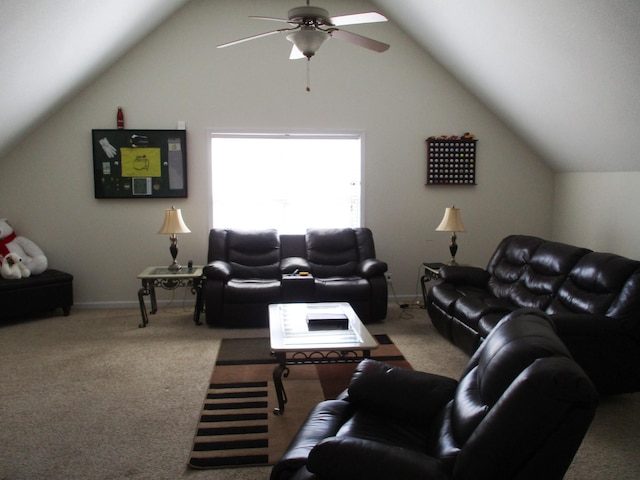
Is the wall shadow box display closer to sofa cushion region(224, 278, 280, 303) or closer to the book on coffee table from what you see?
sofa cushion region(224, 278, 280, 303)

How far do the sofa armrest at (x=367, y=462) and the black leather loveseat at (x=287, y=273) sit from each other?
3.20 meters

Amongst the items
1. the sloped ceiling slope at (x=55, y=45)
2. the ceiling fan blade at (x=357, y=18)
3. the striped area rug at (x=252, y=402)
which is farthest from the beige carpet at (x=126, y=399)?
the ceiling fan blade at (x=357, y=18)

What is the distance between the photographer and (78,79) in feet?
16.7

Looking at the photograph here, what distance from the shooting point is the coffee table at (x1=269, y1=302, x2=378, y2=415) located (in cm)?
319

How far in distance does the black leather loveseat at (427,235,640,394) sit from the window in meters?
1.66

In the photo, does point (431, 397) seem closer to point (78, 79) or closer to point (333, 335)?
point (333, 335)

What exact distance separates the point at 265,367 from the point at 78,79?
3.36 m

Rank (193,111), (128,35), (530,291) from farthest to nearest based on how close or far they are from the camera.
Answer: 1. (193,111)
2. (128,35)
3. (530,291)

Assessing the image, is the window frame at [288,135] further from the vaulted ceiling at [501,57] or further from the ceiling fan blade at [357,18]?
the ceiling fan blade at [357,18]

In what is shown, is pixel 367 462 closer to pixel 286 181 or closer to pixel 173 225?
pixel 173 225

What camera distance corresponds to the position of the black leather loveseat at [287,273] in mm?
4906

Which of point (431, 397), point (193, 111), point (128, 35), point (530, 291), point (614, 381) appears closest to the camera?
point (431, 397)

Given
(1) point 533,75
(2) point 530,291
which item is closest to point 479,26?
(1) point 533,75

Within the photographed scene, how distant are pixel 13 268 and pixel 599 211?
5731 mm
